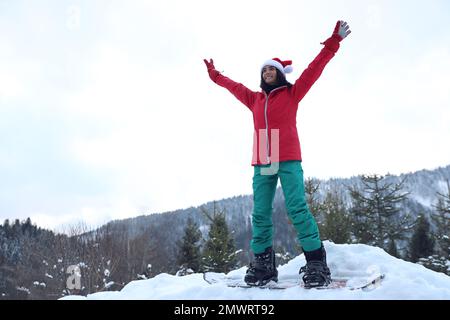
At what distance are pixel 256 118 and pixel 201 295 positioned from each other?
2035 mm

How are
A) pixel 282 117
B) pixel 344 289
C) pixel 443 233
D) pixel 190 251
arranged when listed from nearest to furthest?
pixel 344 289
pixel 282 117
pixel 443 233
pixel 190 251

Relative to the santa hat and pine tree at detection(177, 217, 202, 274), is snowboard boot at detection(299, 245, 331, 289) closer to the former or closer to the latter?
the santa hat

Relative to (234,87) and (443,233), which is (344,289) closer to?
(234,87)

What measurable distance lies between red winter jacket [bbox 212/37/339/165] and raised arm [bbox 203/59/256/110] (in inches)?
10.5

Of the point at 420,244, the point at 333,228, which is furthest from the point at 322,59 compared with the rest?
the point at 420,244

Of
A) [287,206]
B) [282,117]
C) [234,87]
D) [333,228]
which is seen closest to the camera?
[287,206]

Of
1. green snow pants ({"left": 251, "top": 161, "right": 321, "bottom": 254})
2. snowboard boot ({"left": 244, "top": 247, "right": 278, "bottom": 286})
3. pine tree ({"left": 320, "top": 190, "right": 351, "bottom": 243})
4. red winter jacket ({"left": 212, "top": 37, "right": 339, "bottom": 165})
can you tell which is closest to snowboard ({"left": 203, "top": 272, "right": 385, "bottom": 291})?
snowboard boot ({"left": 244, "top": 247, "right": 278, "bottom": 286})

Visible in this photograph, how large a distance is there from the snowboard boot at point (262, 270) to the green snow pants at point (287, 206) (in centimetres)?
8

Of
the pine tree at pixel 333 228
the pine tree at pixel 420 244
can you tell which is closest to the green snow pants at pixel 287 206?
the pine tree at pixel 333 228

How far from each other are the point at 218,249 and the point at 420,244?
13261 mm

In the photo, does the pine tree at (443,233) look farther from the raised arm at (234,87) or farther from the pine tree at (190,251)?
the raised arm at (234,87)

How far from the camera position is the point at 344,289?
2920mm

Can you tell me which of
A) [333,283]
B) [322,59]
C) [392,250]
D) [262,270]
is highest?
[322,59]

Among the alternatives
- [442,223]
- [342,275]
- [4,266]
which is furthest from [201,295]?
[4,266]
